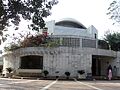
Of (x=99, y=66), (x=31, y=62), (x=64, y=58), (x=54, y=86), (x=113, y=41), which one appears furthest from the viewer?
(x=113, y=41)

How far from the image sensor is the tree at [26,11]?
396 inches

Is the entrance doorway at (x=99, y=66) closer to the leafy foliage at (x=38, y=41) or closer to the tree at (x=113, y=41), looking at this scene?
the tree at (x=113, y=41)

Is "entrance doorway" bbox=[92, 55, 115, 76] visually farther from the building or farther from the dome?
the dome

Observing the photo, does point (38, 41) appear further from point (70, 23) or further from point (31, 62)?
point (70, 23)

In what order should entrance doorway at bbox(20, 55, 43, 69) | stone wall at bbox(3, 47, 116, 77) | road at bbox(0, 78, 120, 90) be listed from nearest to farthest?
road at bbox(0, 78, 120, 90)
stone wall at bbox(3, 47, 116, 77)
entrance doorway at bbox(20, 55, 43, 69)

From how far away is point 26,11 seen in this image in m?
10.4

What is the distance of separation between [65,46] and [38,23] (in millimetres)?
23149

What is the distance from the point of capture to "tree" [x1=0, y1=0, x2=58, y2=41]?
33.0 feet

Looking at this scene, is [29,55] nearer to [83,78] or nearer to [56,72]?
[56,72]

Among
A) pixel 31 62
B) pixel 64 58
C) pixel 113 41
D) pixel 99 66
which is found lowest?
pixel 99 66

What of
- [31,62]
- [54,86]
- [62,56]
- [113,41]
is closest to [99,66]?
[113,41]

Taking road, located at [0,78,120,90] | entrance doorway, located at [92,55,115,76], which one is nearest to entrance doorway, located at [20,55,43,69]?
entrance doorway, located at [92,55,115,76]

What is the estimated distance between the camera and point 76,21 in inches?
1860

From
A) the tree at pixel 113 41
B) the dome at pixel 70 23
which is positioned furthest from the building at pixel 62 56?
the dome at pixel 70 23
